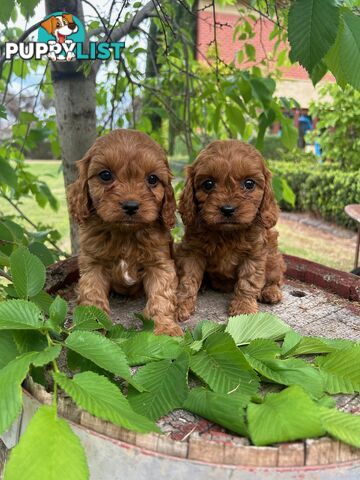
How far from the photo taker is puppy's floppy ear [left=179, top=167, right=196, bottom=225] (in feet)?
7.36

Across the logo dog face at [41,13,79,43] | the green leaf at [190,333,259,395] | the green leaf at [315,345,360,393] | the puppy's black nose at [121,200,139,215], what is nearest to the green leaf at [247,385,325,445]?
the green leaf at [190,333,259,395]

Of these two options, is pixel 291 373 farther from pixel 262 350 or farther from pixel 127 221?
pixel 127 221

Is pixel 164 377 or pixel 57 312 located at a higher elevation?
pixel 57 312

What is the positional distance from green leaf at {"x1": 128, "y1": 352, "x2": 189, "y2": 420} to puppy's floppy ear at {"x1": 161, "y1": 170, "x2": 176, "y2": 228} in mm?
759

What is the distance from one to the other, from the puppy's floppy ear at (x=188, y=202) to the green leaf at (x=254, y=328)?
62 cm

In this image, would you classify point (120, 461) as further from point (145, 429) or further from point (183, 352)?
point (183, 352)

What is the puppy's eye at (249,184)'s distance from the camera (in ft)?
7.14

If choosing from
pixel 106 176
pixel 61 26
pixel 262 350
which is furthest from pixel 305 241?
pixel 262 350

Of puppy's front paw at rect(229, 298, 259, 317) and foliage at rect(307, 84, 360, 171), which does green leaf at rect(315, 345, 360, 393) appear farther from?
foliage at rect(307, 84, 360, 171)

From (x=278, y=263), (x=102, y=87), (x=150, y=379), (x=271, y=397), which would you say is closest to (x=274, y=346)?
(x=271, y=397)

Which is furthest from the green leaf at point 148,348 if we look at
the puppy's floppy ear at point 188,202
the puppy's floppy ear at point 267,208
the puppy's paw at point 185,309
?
the puppy's floppy ear at point 267,208

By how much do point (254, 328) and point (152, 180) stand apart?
29.1 inches

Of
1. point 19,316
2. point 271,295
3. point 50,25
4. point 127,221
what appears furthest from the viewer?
point 50,25

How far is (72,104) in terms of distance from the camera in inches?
126
